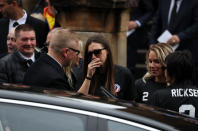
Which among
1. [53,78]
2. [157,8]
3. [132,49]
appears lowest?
[53,78]

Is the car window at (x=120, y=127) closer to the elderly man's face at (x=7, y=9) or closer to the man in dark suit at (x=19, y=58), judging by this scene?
the man in dark suit at (x=19, y=58)

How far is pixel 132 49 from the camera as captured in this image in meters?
10.8

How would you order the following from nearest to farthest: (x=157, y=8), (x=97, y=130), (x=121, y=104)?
1. (x=97, y=130)
2. (x=121, y=104)
3. (x=157, y=8)

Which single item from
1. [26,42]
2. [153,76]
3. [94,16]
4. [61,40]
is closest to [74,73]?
[61,40]

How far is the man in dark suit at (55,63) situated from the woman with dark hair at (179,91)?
3.23ft

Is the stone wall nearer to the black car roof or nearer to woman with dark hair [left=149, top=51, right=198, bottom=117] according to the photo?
woman with dark hair [left=149, top=51, right=198, bottom=117]

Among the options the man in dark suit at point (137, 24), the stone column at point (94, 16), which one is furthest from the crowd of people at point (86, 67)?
the man in dark suit at point (137, 24)

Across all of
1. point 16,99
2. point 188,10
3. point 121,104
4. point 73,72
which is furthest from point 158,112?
point 188,10

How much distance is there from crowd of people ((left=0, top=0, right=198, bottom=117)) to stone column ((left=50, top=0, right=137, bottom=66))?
29 cm

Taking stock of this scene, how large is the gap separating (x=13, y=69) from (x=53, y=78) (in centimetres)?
119

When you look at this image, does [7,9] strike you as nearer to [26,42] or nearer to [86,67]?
[26,42]

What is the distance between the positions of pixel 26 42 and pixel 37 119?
3232 mm

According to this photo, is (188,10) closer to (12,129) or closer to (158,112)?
(158,112)

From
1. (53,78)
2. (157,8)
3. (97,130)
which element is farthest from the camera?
(157,8)
